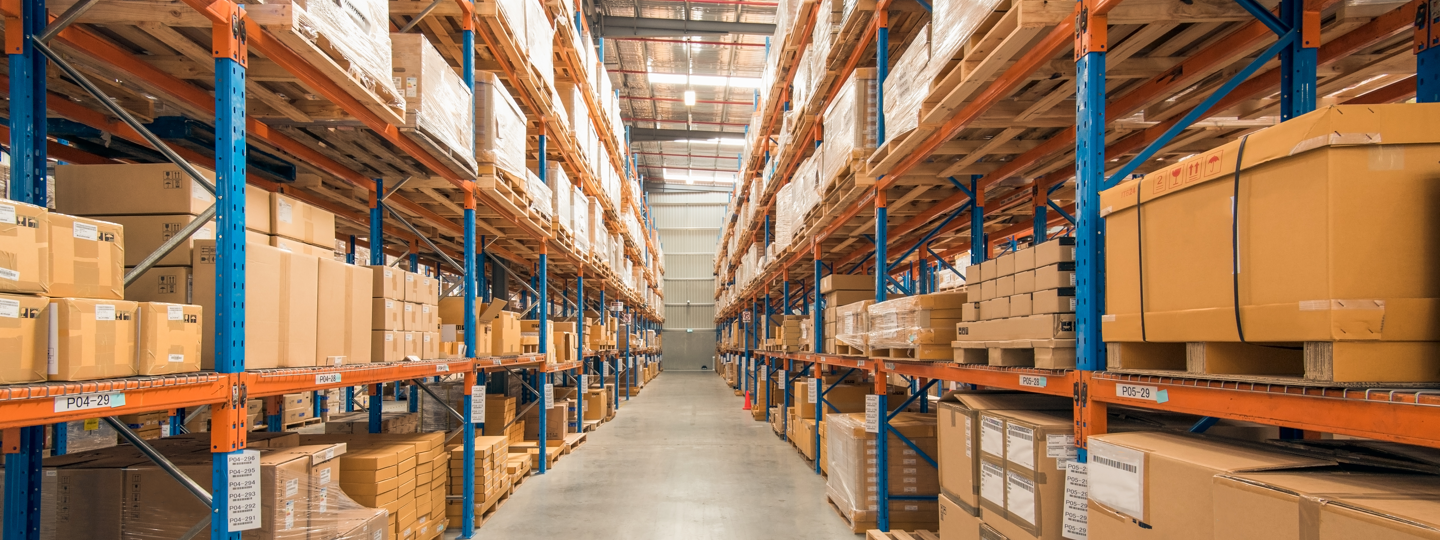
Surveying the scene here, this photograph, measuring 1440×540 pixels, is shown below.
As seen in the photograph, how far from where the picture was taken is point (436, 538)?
19.0 ft

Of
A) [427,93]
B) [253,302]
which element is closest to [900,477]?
[427,93]

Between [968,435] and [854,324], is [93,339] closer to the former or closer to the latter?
[968,435]

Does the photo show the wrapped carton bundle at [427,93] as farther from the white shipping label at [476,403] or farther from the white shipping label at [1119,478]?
the white shipping label at [1119,478]

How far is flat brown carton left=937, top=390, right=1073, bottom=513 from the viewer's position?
4.00 meters

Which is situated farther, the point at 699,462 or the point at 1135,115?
the point at 699,462

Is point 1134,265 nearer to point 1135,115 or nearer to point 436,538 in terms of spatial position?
point 1135,115

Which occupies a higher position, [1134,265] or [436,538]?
[1134,265]

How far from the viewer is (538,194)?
25.4ft

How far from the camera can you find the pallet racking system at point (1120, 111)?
7.30 feet

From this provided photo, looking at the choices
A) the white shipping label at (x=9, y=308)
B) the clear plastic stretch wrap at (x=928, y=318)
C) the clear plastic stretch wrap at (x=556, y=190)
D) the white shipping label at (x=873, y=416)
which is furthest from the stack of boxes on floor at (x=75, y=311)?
the clear plastic stretch wrap at (x=556, y=190)

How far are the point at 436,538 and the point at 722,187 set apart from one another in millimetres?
28264

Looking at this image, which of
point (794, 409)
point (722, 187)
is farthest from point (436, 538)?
point (722, 187)

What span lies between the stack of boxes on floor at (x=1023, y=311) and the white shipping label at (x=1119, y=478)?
603 mm

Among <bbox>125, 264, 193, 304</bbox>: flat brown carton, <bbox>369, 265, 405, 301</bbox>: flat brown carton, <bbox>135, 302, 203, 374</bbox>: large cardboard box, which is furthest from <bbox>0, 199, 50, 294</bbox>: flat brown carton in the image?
<bbox>369, 265, 405, 301</bbox>: flat brown carton
